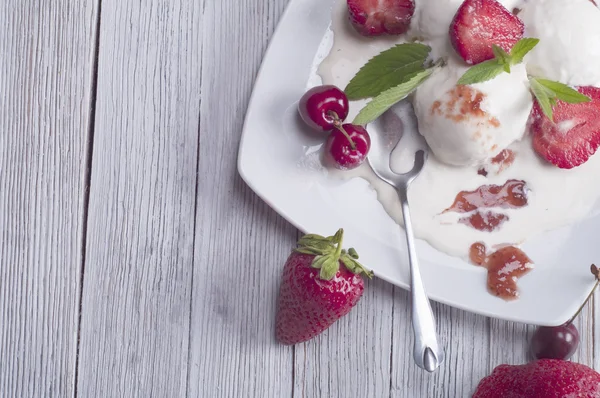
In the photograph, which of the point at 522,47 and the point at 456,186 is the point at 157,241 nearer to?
the point at 456,186

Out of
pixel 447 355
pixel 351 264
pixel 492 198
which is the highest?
pixel 492 198

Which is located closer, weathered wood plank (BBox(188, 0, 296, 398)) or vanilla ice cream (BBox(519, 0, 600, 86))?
vanilla ice cream (BBox(519, 0, 600, 86))

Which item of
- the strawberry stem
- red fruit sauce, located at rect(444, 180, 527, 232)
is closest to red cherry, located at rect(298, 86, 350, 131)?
the strawberry stem

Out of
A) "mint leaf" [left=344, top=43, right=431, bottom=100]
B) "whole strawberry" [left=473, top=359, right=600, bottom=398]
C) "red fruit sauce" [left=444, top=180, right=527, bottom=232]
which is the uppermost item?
A: "mint leaf" [left=344, top=43, right=431, bottom=100]

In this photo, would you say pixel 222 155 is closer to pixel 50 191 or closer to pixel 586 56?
pixel 50 191

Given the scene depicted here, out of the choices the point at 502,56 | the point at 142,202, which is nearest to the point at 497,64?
the point at 502,56

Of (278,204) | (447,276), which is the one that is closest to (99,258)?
(278,204)

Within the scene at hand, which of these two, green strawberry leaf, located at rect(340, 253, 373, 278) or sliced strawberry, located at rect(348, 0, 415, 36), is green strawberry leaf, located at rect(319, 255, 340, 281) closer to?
green strawberry leaf, located at rect(340, 253, 373, 278)
